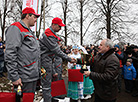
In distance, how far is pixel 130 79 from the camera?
5879mm

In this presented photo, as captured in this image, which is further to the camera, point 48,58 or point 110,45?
point 48,58

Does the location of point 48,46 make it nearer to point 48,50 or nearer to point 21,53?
point 48,50

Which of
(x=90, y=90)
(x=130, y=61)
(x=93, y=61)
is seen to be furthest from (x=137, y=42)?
(x=93, y=61)

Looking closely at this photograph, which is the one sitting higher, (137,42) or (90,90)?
(137,42)

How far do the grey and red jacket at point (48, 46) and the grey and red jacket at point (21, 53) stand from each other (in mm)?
1021

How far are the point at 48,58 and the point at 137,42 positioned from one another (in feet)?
48.1

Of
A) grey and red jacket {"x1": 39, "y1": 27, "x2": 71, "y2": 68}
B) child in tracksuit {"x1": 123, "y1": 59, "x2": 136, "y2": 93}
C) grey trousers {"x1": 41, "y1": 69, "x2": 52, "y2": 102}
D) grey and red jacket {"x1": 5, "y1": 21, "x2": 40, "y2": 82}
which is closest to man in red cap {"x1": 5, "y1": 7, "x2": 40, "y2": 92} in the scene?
grey and red jacket {"x1": 5, "y1": 21, "x2": 40, "y2": 82}

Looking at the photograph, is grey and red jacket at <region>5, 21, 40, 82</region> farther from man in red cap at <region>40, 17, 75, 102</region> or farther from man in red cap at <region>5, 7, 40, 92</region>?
man in red cap at <region>40, 17, 75, 102</region>

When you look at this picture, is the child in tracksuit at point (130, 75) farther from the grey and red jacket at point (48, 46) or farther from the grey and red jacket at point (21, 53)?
the grey and red jacket at point (21, 53)

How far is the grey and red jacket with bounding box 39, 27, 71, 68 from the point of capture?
11.4 feet

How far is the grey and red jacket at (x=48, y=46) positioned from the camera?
3488 millimetres

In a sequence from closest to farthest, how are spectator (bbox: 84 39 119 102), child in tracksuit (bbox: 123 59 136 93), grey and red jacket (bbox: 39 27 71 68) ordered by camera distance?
spectator (bbox: 84 39 119 102)
grey and red jacket (bbox: 39 27 71 68)
child in tracksuit (bbox: 123 59 136 93)

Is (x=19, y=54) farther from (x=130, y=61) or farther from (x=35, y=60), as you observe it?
(x=130, y=61)

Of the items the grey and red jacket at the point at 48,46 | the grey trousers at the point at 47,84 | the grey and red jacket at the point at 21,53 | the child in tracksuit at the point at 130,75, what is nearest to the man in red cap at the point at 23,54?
the grey and red jacket at the point at 21,53
